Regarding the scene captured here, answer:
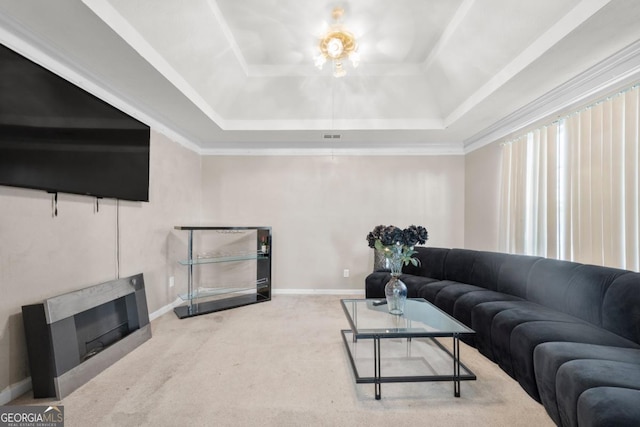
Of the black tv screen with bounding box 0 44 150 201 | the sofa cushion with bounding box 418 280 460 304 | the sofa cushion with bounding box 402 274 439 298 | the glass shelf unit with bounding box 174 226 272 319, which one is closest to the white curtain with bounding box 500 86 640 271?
the sofa cushion with bounding box 418 280 460 304

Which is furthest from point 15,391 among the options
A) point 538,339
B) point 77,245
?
point 538,339

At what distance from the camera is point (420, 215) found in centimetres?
437

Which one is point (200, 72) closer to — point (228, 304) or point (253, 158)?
point (253, 158)

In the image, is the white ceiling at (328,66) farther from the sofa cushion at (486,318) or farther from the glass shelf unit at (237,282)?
the sofa cushion at (486,318)

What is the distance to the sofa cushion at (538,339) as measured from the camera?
→ 5.68 ft

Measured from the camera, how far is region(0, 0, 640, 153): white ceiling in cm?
186

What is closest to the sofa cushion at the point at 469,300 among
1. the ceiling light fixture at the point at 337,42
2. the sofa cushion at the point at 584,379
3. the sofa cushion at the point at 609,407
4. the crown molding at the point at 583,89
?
the sofa cushion at the point at 584,379

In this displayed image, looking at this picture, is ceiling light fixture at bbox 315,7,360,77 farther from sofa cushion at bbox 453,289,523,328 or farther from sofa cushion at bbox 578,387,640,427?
sofa cushion at bbox 578,387,640,427

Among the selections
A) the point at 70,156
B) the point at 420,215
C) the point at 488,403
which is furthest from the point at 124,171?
the point at 420,215

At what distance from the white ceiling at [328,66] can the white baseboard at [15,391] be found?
85.9 inches

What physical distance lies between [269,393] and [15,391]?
5.33ft

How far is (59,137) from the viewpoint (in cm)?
201

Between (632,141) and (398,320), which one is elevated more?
(632,141)

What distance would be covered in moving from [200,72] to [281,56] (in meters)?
0.90
